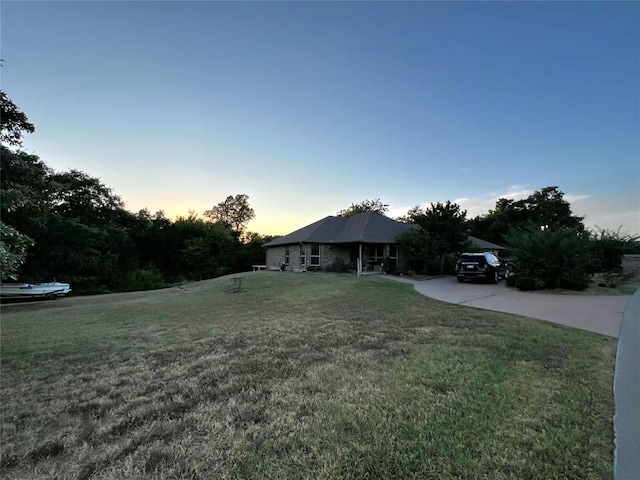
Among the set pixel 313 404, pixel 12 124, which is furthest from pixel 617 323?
pixel 12 124

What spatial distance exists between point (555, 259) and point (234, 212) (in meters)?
47.1

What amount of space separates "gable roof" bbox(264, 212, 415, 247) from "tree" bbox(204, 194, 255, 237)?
1061 inches

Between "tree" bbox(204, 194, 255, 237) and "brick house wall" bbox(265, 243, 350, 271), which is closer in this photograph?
"brick house wall" bbox(265, 243, 350, 271)

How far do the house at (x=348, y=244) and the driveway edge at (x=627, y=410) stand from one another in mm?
16776

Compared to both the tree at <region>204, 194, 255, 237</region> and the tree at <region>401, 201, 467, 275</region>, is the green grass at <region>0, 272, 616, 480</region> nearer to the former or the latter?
the tree at <region>401, 201, 467, 275</region>

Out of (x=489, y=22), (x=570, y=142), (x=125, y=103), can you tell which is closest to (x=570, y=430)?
(x=489, y=22)

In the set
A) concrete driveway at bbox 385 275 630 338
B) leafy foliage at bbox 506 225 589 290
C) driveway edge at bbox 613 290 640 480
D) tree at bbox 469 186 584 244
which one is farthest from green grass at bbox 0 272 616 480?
tree at bbox 469 186 584 244

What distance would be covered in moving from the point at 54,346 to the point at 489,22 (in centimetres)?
1407

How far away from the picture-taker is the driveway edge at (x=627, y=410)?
2023 mm

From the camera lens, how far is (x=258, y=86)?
11898 millimetres

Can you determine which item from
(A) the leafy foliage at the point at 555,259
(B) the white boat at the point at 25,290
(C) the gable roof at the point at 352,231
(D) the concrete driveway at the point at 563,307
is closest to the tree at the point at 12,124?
(B) the white boat at the point at 25,290

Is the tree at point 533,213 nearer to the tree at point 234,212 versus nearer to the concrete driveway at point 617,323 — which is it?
the concrete driveway at point 617,323

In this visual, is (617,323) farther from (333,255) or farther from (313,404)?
(333,255)

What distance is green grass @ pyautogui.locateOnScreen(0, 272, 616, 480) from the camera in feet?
6.82
